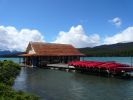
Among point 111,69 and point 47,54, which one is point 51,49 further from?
point 111,69

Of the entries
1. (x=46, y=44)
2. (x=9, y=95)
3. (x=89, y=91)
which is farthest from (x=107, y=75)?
(x=46, y=44)

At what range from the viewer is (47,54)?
72.6 metres

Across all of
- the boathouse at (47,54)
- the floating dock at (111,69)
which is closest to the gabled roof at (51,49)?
the boathouse at (47,54)

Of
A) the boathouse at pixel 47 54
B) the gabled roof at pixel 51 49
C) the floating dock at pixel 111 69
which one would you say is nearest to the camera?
the floating dock at pixel 111 69

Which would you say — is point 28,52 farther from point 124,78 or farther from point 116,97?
point 116,97

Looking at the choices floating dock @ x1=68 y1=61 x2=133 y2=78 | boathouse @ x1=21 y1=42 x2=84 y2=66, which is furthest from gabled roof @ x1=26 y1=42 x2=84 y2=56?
floating dock @ x1=68 y1=61 x2=133 y2=78

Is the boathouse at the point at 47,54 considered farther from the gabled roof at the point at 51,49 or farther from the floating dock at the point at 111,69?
the floating dock at the point at 111,69

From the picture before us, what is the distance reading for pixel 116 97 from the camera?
2638 centimetres

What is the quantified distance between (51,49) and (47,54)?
13.3ft

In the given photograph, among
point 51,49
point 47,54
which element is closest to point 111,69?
point 47,54

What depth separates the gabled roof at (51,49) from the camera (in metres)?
72.9

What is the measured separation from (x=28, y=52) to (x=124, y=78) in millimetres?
39962

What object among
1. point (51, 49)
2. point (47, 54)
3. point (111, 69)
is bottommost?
point (111, 69)

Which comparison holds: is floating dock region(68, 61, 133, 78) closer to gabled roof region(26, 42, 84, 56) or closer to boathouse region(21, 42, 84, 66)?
boathouse region(21, 42, 84, 66)
